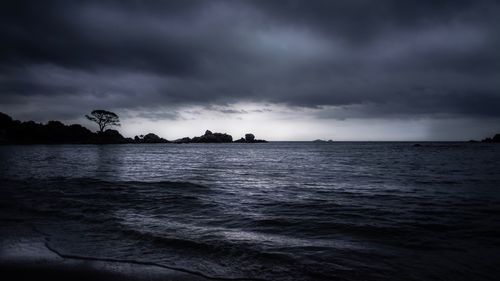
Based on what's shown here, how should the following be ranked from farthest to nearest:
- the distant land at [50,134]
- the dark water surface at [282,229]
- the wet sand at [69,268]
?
the distant land at [50,134] → the dark water surface at [282,229] → the wet sand at [69,268]

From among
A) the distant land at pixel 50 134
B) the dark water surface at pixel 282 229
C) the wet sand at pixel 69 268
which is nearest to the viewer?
the wet sand at pixel 69 268

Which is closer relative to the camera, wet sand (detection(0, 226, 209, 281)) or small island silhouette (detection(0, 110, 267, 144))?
wet sand (detection(0, 226, 209, 281))

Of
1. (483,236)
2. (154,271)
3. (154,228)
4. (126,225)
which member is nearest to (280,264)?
(154,271)

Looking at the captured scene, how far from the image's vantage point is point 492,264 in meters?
6.33

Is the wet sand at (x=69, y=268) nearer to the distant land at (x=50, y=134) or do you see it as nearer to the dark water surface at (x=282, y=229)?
the dark water surface at (x=282, y=229)

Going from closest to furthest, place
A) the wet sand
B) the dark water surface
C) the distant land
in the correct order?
the wet sand → the dark water surface → the distant land

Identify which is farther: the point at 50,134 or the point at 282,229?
the point at 50,134

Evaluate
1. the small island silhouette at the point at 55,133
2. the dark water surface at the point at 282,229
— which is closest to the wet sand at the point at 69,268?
the dark water surface at the point at 282,229

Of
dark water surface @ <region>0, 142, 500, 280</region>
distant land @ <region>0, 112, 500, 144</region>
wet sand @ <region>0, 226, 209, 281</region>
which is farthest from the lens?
distant land @ <region>0, 112, 500, 144</region>

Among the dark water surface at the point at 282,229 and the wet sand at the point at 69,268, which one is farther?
the dark water surface at the point at 282,229

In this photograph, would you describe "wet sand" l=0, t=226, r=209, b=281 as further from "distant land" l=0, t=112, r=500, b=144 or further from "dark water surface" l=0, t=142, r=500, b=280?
"distant land" l=0, t=112, r=500, b=144

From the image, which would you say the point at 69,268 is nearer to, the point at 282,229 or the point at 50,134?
the point at 282,229

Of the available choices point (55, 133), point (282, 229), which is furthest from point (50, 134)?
point (282, 229)

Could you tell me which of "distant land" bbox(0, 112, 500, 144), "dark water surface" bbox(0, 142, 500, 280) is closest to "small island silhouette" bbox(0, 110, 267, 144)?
"distant land" bbox(0, 112, 500, 144)
